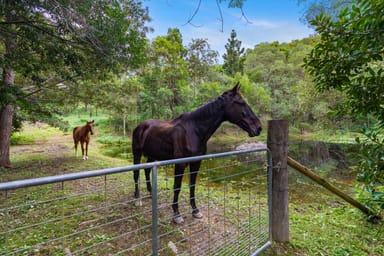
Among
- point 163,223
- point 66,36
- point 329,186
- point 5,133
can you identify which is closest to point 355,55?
point 329,186

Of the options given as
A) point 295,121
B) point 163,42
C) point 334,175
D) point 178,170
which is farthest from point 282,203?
point 295,121

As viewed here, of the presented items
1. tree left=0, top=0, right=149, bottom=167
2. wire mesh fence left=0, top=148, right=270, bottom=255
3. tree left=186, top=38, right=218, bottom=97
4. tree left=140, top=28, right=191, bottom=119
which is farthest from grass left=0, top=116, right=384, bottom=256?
tree left=186, top=38, right=218, bottom=97

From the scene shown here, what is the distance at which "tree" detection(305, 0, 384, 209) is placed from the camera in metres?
1.33

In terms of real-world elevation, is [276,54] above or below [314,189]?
above

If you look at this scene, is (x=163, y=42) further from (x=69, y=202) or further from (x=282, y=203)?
(x=282, y=203)

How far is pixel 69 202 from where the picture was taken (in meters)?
3.70

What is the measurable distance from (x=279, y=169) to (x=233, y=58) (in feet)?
99.3

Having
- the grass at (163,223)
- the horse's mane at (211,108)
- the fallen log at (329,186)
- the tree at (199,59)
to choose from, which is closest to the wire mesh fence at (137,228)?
the grass at (163,223)

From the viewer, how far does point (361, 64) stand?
148cm

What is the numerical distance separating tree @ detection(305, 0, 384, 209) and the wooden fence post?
80 cm

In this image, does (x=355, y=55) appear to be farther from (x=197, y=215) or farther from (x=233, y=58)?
(x=233, y=58)

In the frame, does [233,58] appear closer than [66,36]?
No

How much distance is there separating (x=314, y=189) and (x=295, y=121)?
18.8 metres

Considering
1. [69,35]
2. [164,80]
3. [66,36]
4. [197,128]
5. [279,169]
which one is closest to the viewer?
[279,169]
